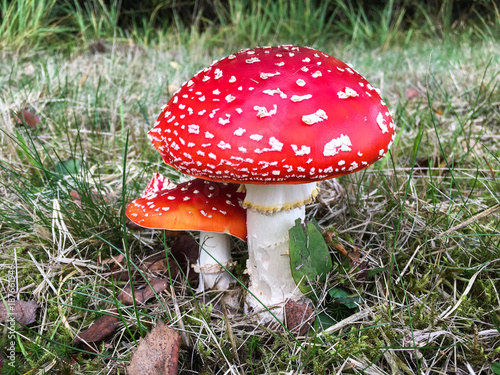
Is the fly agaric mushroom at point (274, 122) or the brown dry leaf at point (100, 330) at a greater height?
the fly agaric mushroom at point (274, 122)

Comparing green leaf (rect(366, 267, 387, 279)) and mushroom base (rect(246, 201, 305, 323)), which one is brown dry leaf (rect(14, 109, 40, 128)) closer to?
mushroom base (rect(246, 201, 305, 323))

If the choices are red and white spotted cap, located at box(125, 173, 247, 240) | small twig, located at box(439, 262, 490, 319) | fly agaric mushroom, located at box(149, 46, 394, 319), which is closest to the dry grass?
small twig, located at box(439, 262, 490, 319)

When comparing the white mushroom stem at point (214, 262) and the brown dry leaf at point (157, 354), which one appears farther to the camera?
the white mushroom stem at point (214, 262)

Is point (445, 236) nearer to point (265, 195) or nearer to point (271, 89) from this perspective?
point (265, 195)

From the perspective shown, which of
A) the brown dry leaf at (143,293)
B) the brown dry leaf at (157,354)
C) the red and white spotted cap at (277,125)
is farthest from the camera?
the brown dry leaf at (143,293)

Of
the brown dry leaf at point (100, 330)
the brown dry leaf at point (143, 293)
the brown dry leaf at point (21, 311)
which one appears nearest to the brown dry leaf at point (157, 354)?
the brown dry leaf at point (100, 330)

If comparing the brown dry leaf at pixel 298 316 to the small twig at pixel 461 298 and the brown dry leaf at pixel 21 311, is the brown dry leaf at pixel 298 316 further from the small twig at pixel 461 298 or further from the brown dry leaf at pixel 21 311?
the brown dry leaf at pixel 21 311

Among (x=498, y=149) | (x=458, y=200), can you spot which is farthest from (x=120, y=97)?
(x=498, y=149)
